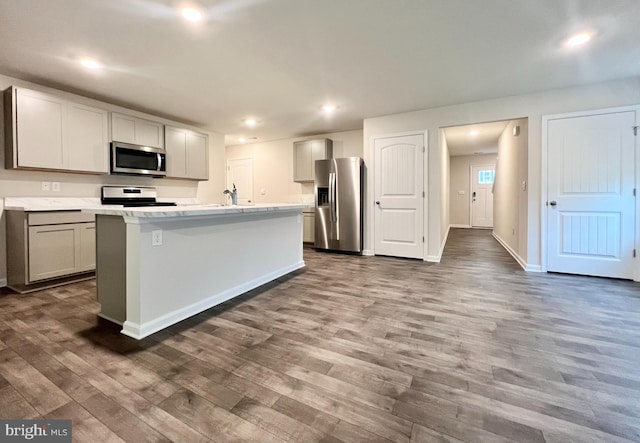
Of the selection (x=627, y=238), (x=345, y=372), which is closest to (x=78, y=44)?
(x=345, y=372)

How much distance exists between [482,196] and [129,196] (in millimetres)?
9752

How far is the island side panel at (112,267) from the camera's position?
2.12 metres

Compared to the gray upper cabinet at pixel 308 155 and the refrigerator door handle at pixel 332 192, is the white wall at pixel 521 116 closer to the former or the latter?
the refrigerator door handle at pixel 332 192

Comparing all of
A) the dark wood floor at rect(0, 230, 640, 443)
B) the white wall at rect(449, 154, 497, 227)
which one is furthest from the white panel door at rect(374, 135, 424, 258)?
the white wall at rect(449, 154, 497, 227)

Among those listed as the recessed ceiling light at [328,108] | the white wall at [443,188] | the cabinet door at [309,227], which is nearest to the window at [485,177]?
the white wall at [443,188]

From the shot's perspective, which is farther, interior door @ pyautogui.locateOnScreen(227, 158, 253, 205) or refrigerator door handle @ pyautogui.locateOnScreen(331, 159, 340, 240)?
interior door @ pyautogui.locateOnScreen(227, 158, 253, 205)

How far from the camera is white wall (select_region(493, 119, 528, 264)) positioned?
4.15m

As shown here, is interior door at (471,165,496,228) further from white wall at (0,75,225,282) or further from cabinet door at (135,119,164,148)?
cabinet door at (135,119,164,148)

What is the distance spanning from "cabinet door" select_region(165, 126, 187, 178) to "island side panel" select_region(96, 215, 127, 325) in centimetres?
266

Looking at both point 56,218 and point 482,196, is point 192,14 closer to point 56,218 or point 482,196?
point 56,218

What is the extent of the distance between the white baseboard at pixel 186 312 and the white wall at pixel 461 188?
836 cm

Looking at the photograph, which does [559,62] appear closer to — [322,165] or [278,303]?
[322,165]

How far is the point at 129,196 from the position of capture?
4285 millimetres

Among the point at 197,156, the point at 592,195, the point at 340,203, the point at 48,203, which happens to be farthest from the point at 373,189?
the point at 48,203
